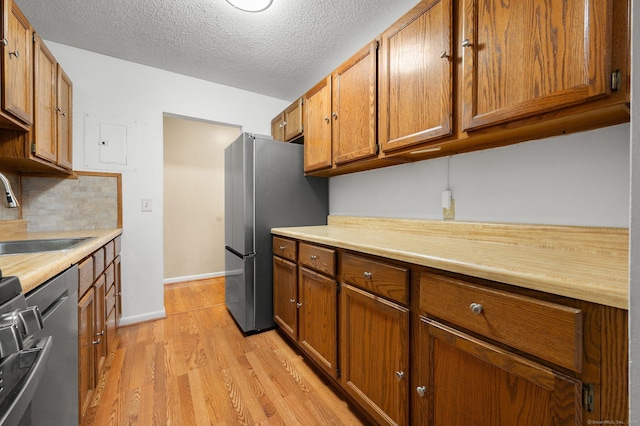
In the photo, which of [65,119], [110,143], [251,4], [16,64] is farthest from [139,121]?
[251,4]

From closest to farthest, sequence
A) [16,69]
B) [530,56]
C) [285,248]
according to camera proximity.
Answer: [530,56] → [16,69] → [285,248]

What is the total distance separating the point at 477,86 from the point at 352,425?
1590mm

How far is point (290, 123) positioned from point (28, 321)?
2.26 meters

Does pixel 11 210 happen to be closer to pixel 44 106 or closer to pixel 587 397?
pixel 44 106

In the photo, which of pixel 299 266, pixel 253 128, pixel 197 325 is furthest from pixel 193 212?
pixel 299 266

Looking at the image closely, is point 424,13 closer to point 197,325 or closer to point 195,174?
point 197,325

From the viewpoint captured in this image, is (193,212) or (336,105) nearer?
(336,105)

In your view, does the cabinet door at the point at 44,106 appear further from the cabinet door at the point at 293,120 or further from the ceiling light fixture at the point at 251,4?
the cabinet door at the point at 293,120

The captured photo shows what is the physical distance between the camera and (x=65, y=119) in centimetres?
194

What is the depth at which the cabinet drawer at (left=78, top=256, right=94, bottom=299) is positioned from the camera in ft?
3.63

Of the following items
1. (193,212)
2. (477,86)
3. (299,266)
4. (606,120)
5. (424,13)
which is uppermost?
(424,13)

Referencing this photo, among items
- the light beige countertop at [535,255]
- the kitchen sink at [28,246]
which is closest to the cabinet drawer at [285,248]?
the light beige countertop at [535,255]

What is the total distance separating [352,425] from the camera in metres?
1.23

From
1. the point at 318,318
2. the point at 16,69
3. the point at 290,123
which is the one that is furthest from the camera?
the point at 290,123
